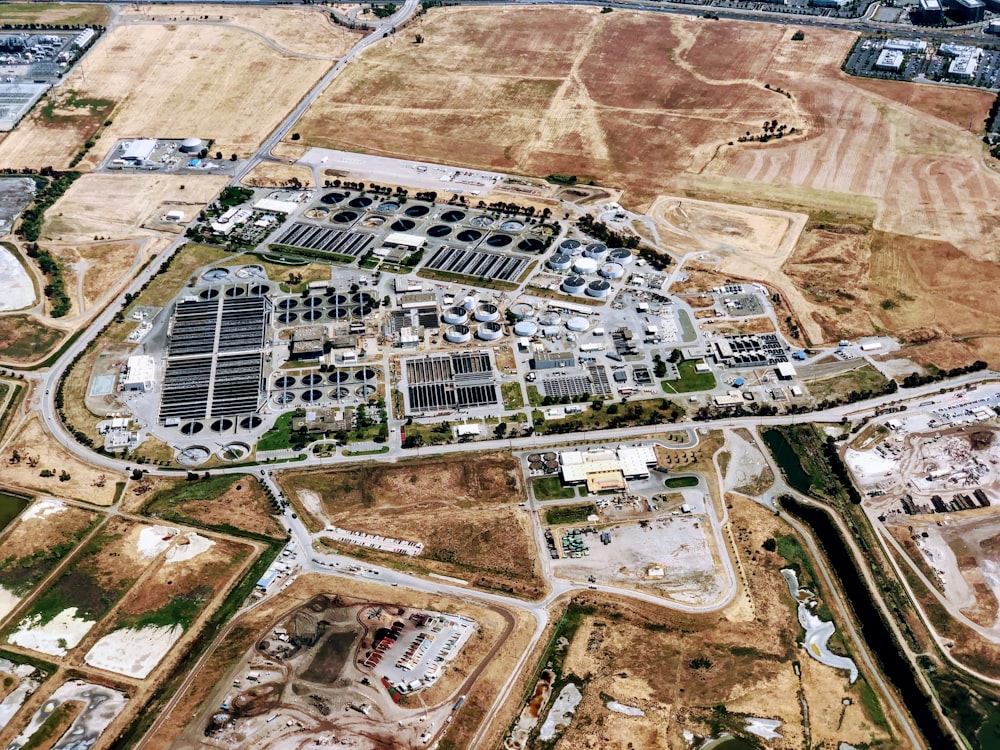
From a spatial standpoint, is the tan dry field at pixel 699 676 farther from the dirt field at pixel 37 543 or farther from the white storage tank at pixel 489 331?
the dirt field at pixel 37 543

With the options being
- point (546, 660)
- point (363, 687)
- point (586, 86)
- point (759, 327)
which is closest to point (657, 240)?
point (759, 327)

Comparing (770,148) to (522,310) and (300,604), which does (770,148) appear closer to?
(522,310)

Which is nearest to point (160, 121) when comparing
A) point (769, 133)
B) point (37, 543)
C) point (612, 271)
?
point (612, 271)

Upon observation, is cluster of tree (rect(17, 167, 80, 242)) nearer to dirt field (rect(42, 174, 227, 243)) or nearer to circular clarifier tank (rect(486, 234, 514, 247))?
dirt field (rect(42, 174, 227, 243))

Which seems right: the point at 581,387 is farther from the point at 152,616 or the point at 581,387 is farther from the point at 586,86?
the point at 586,86

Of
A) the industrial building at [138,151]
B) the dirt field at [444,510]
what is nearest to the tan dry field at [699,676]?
the dirt field at [444,510]

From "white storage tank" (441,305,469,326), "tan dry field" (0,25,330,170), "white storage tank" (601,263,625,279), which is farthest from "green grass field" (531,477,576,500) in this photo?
"tan dry field" (0,25,330,170)
